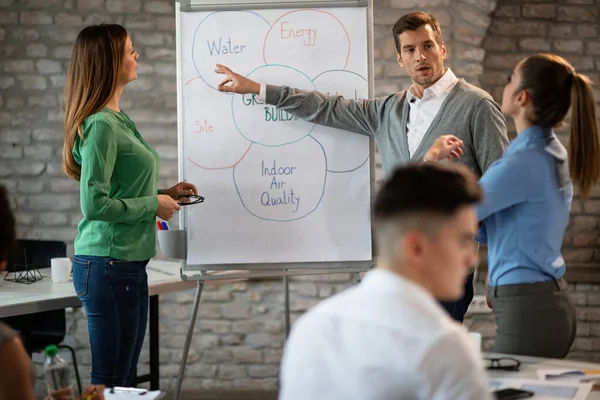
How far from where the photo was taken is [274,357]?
4.42 metres

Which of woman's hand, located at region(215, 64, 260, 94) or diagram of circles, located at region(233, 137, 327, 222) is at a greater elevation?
woman's hand, located at region(215, 64, 260, 94)

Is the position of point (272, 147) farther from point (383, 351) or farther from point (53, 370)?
point (383, 351)

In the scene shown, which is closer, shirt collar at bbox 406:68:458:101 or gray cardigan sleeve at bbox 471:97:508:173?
gray cardigan sleeve at bbox 471:97:508:173

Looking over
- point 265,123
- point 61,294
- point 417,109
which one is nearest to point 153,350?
point 61,294

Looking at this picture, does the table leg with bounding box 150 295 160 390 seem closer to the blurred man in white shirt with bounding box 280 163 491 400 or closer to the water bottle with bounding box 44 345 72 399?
the water bottle with bounding box 44 345 72 399

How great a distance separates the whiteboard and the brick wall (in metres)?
1.46

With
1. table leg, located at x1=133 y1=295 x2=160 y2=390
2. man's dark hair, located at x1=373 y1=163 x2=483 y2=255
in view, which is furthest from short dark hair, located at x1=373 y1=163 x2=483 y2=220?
table leg, located at x1=133 y1=295 x2=160 y2=390

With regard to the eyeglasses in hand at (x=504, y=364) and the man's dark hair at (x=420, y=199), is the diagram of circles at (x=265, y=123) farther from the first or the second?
the man's dark hair at (x=420, y=199)

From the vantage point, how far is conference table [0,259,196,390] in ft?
9.41

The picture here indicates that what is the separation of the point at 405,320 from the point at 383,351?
5 cm

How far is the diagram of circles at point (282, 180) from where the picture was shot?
2918 millimetres

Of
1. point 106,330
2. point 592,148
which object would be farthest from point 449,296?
point 106,330

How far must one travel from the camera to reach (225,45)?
9.66 feet

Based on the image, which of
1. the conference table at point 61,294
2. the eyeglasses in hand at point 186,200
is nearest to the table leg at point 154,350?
the conference table at point 61,294
